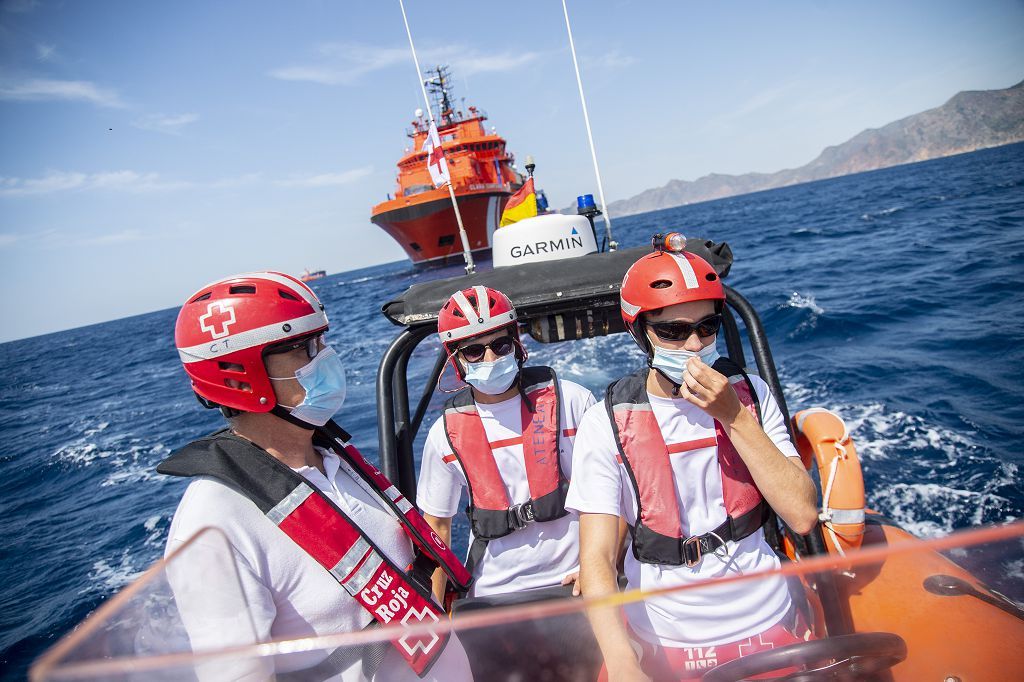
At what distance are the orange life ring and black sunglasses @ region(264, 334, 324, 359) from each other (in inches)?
101

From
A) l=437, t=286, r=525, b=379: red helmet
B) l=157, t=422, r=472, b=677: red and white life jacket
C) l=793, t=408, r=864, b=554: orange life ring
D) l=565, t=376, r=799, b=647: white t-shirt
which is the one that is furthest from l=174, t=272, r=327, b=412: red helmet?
l=793, t=408, r=864, b=554: orange life ring

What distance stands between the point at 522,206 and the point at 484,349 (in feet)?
6.44

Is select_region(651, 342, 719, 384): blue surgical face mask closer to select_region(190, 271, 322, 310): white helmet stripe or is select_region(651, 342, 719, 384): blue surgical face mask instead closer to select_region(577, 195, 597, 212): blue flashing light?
select_region(190, 271, 322, 310): white helmet stripe

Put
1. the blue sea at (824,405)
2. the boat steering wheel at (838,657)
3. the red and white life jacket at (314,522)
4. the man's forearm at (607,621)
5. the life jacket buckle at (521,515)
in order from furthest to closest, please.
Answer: the blue sea at (824,405) → the life jacket buckle at (521,515) → the red and white life jacket at (314,522) → the boat steering wheel at (838,657) → the man's forearm at (607,621)

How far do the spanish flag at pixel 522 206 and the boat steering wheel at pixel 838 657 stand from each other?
343 cm

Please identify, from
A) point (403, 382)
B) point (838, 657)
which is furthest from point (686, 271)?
point (403, 382)

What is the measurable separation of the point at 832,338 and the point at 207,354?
1020cm

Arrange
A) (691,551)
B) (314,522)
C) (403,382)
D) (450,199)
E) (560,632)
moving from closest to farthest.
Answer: (560,632) < (314,522) < (691,551) < (403,382) < (450,199)

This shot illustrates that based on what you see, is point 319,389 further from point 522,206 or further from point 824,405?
point 824,405

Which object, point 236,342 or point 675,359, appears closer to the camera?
point 236,342

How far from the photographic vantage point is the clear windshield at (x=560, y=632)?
0.88 metres

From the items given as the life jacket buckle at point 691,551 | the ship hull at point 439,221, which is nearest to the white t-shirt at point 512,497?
the life jacket buckle at point 691,551

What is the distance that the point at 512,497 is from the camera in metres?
2.68

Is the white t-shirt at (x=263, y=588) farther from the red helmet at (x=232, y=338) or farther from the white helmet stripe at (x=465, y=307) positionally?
the white helmet stripe at (x=465, y=307)
